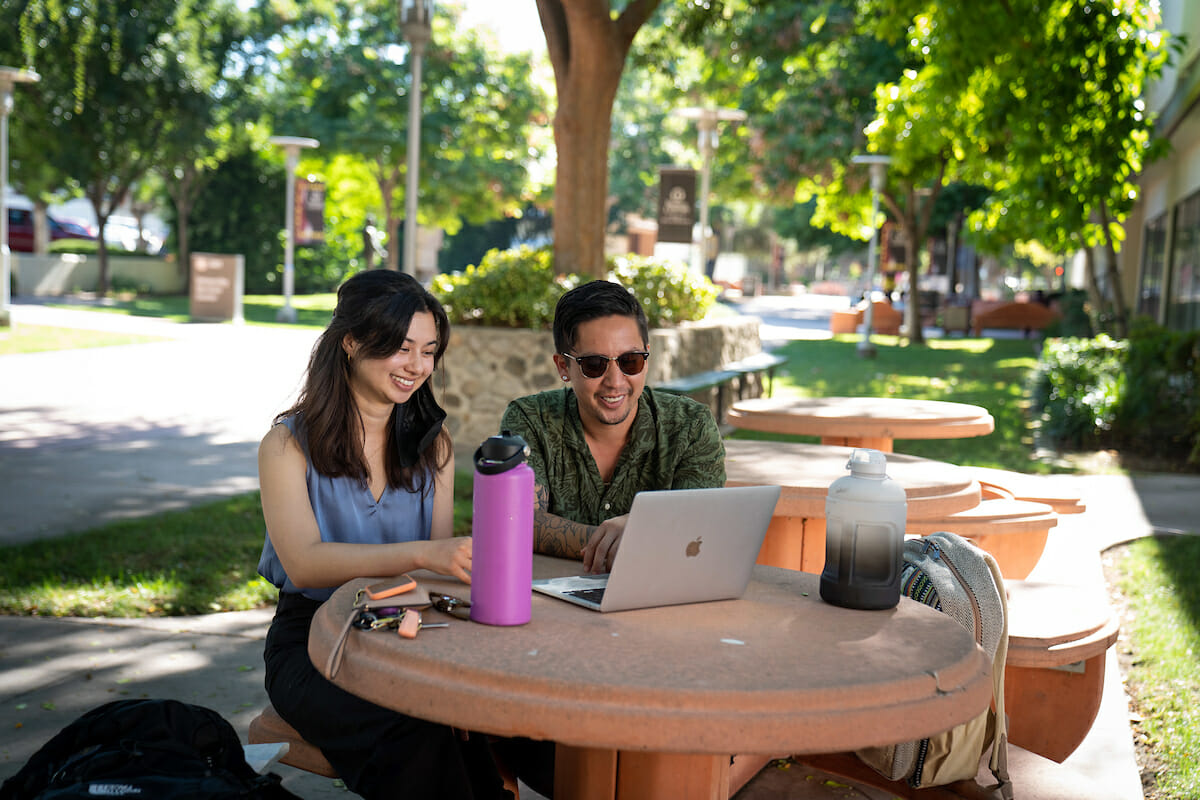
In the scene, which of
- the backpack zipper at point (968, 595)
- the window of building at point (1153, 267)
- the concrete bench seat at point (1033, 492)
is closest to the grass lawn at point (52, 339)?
the concrete bench seat at point (1033, 492)

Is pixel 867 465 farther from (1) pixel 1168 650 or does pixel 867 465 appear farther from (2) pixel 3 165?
(2) pixel 3 165

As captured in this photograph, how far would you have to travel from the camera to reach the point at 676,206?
50.8 feet

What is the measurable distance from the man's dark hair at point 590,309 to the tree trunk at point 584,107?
6.74 m

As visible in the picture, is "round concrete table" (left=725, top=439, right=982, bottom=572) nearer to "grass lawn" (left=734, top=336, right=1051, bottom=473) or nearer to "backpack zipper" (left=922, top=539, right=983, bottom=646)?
"backpack zipper" (left=922, top=539, right=983, bottom=646)

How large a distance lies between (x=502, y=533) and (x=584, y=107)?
8193 mm

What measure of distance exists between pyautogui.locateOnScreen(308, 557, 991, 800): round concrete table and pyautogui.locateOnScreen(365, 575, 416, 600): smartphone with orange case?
6cm

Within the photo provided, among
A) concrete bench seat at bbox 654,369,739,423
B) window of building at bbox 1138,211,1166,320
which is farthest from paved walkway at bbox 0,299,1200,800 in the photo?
window of building at bbox 1138,211,1166,320

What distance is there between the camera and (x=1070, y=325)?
73.7ft

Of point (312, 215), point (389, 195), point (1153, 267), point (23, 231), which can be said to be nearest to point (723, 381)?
point (1153, 267)

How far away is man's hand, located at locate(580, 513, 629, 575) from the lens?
253 centimetres

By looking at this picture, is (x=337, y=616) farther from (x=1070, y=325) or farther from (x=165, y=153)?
(x=165, y=153)

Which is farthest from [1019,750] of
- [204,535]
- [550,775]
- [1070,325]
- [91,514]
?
[1070,325]

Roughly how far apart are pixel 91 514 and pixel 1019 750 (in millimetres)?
5325

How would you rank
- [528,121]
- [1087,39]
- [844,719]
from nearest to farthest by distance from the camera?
1. [844,719]
2. [1087,39]
3. [528,121]
